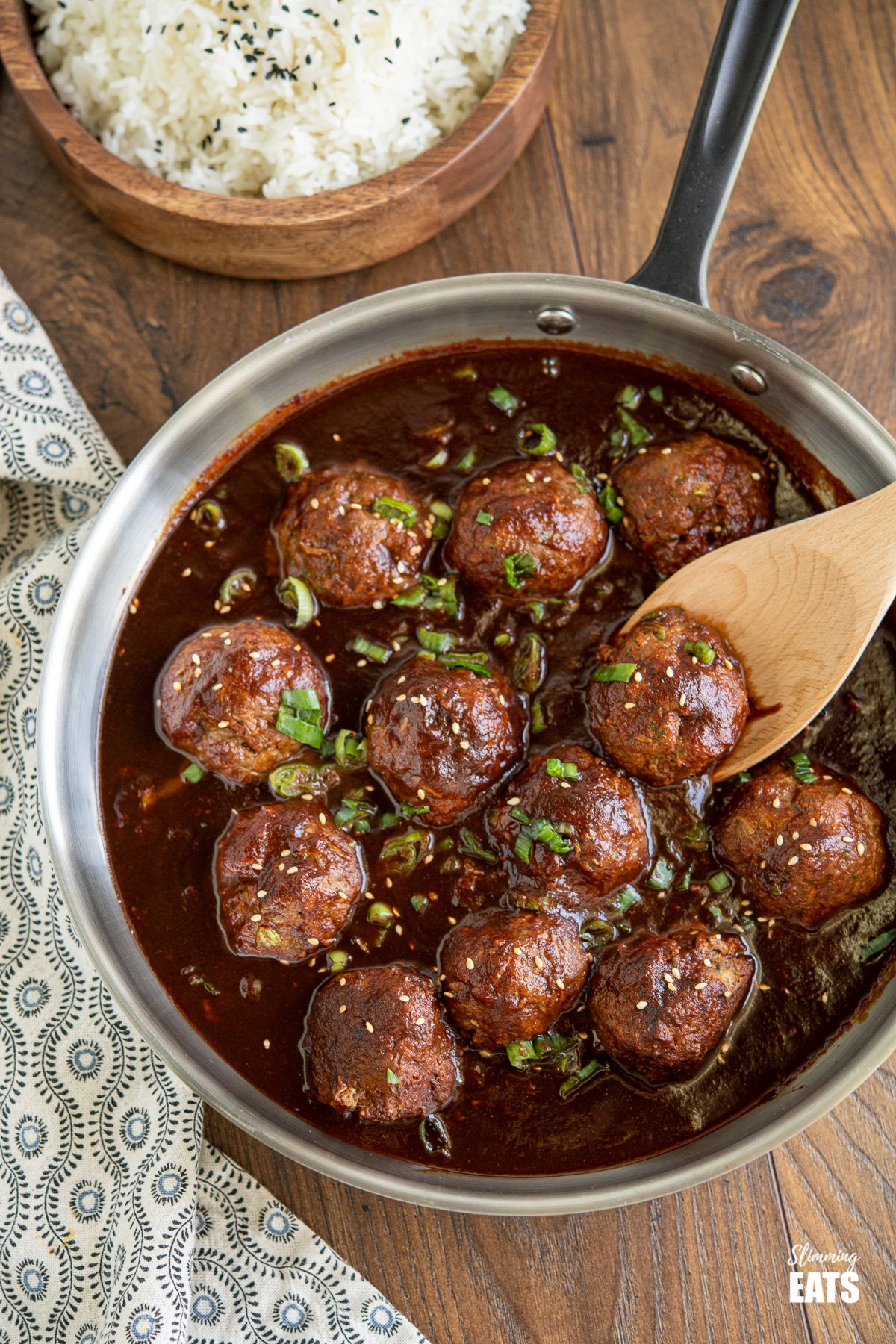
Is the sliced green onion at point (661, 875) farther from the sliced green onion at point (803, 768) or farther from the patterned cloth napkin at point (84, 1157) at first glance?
the patterned cloth napkin at point (84, 1157)

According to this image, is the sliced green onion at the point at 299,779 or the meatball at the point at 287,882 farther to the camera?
the sliced green onion at the point at 299,779

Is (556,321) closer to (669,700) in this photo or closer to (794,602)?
(794,602)

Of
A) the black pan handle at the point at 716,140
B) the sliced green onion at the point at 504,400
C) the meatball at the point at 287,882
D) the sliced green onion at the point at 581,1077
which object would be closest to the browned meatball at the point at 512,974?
the sliced green onion at the point at 581,1077

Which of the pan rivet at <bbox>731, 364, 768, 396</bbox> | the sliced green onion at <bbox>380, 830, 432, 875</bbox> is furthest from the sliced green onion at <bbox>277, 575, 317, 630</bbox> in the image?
the pan rivet at <bbox>731, 364, 768, 396</bbox>

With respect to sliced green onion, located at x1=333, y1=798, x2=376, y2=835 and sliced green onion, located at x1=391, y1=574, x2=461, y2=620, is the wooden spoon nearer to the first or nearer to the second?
sliced green onion, located at x1=391, y1=574, x2=461, y2=620

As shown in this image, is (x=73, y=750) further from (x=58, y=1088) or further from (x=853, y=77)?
(x=853, y=77)

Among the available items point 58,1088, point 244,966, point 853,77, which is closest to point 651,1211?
point 244,966
